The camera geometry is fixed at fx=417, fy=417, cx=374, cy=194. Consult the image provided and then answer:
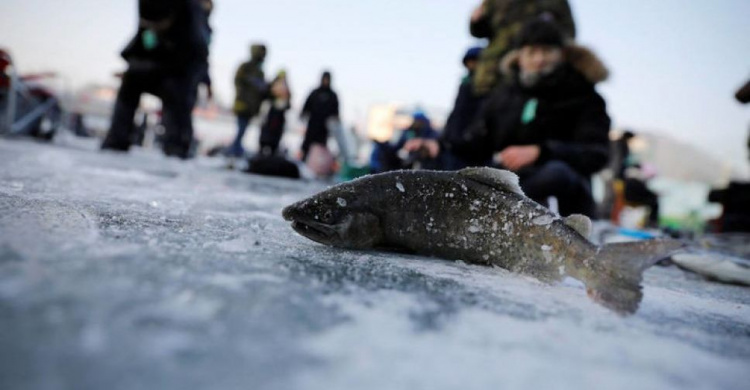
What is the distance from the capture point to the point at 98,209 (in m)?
1.43

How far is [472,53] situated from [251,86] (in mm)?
5056

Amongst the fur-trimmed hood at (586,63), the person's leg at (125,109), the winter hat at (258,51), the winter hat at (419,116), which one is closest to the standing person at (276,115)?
the winter hat at (258,51)

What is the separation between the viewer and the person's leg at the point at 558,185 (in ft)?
10.4

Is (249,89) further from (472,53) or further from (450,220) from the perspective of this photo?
(450,220)

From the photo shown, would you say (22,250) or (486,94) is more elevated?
(486,94)

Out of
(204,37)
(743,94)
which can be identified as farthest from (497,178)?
(204,37)

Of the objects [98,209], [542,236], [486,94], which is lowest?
[98,209]

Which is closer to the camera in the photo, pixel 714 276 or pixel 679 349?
pixel 679 349

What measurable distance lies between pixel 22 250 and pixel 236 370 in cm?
57

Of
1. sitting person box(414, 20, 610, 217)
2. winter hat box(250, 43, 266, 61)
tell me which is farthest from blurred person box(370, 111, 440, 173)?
winter hat box(250, 43, 266, 61)

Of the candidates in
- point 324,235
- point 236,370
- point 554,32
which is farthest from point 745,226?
point 236,370

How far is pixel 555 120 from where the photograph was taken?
11.7 ft

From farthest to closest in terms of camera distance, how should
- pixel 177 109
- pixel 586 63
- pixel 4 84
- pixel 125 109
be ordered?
pixel 177 109, pixel 125 109, pixel 4 84, pixel 586 63

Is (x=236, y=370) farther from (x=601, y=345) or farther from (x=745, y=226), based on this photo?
(x=745, y=226)
